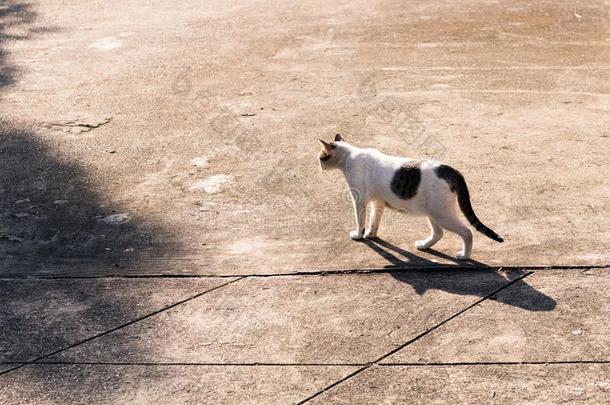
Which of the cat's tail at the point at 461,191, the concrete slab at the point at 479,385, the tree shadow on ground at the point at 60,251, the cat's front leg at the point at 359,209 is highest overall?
the cat's tail at the point at 461,191

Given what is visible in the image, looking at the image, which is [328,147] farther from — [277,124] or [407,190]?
[277,124]

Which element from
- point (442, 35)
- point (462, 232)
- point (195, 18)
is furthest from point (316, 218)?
point (195, 18)

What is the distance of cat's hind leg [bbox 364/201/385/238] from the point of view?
7.72 m

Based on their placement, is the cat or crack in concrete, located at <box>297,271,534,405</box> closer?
crack in concrete, located at <box>297,271,534,405</box>

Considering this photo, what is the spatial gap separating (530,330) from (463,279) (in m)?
0.85

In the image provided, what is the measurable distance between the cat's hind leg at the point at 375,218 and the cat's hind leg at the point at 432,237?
1.22 feet

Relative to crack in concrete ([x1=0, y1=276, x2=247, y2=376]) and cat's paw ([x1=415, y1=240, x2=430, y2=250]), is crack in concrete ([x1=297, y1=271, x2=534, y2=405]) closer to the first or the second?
cat's paw ([x1=415, y1=240, x2=430, y2=250])

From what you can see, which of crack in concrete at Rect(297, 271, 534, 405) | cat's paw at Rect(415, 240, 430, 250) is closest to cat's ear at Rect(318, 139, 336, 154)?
cat's paw at Rect(415, 240, 430, 250)

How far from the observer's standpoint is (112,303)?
7.04 meters

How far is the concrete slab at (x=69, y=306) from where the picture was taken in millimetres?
6586

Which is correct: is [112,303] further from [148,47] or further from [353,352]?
[148,47]

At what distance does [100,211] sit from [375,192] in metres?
2.61

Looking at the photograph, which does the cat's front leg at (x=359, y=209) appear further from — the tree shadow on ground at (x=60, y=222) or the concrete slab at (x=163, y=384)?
the concrete slab at (x=163, y=384)

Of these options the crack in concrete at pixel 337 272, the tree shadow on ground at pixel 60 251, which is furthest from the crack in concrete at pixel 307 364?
the crack in concrete at pixel 337 272
